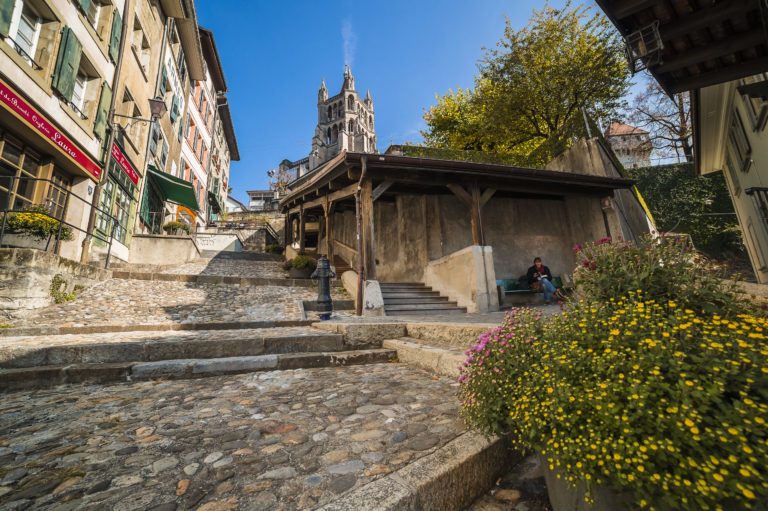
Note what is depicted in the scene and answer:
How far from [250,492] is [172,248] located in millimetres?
12008

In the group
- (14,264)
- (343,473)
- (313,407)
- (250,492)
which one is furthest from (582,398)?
(14,264)

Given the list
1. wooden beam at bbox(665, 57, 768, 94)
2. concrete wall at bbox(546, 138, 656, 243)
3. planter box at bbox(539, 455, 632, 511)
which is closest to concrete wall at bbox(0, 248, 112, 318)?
planter box at bbox(539, 455, 632, 511)

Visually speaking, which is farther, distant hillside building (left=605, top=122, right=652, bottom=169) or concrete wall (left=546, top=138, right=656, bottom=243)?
distant hillside building (left=605, top=122, right=652, bottom=169)

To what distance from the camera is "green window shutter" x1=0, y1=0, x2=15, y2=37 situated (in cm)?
554

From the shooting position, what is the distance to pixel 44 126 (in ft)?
21.1

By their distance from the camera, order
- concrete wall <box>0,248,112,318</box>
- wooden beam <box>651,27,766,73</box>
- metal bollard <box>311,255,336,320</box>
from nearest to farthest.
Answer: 1. wooden beam <box>651,27,766,73</box>
2. concrete wall <box>0,248,112,318</box>
3. metal bollard <box>311,255,336,320</box>

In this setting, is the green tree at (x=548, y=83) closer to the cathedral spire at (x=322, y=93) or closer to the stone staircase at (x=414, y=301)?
the stone staircase at (x=414, y=301)

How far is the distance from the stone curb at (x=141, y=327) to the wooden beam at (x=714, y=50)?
6.72m

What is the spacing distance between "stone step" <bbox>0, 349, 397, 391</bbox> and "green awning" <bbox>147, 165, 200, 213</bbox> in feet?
37.4

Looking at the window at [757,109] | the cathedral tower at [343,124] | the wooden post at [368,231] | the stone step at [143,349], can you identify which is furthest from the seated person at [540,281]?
the cathedral tower at [343,124]

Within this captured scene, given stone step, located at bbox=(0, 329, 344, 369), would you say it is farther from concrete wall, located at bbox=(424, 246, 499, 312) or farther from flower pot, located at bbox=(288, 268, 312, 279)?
flower pot, located at bbox=(288, 268, 312, 279)

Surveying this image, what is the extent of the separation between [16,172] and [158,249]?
4.97 meters

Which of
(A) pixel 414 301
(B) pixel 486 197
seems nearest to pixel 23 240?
(A) pixel 414 301

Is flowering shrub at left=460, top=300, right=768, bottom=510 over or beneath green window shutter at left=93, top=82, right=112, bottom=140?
beneath
